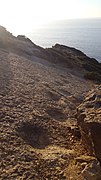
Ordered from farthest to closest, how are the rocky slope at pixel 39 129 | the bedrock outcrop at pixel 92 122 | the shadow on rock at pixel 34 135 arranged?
the shadow on rock at pixel 34 135, the rocky slope at pixel 39 129, the bedrock outcrop at pixel 92 122

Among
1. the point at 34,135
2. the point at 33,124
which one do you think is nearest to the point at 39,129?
the point at 33,124

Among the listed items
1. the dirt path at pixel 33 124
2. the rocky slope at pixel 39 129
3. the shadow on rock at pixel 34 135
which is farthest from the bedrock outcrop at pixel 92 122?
the shadow on rock at pixel 34 135

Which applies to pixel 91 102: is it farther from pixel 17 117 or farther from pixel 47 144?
pixel 17 117

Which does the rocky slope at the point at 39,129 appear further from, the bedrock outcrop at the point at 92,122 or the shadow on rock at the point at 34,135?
the bedrock outcrop at the point at 92,122

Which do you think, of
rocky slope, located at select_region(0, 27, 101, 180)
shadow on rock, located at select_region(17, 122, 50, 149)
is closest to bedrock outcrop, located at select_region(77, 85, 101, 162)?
rocky slope, located at select_region(0, 27, 101, 180)

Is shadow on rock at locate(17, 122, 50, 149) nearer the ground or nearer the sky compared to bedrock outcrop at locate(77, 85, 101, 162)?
nearer the ground

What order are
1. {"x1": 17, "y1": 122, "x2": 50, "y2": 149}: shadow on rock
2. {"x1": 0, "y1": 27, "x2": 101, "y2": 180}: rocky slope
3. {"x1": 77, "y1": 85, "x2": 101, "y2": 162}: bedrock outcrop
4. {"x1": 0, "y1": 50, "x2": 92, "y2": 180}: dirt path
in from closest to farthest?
{"x1": 77, "y1": 85, "x2": 101, "y2": 162}: bedrock outcrop
{"x1": 0, "y1": 27, "x2": 101, "y2": 180}: rocky slope
{"x1": 0, "y1": 50, "x2": 92, "y2": 180}: dirt path
{"x1": 17, "y1": 122, "x2": 50, "y2": 149}: shadow on rock

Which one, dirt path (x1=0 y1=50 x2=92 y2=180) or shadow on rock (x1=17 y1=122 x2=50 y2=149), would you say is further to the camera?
shadow on rock (x1=17 y1=122 x2=50 y2=149)

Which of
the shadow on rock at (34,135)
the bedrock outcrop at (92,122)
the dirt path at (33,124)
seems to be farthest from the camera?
the shadow on rock at (34,135)

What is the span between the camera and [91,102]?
11.3 m

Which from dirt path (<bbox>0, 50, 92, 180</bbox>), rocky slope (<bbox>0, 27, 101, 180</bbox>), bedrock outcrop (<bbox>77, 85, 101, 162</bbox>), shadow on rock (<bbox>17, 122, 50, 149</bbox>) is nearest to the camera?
bedrock outcrop (<bbox>77, 85, 101, 162</bbox>)

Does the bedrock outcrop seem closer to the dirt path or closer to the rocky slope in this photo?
the rocky slope

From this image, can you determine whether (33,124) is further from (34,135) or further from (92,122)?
(92,122)

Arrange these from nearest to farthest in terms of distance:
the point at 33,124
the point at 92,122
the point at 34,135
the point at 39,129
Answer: the point at 92,122 → the point at 34,135 → the point at 39,129 → the point at 33,124
